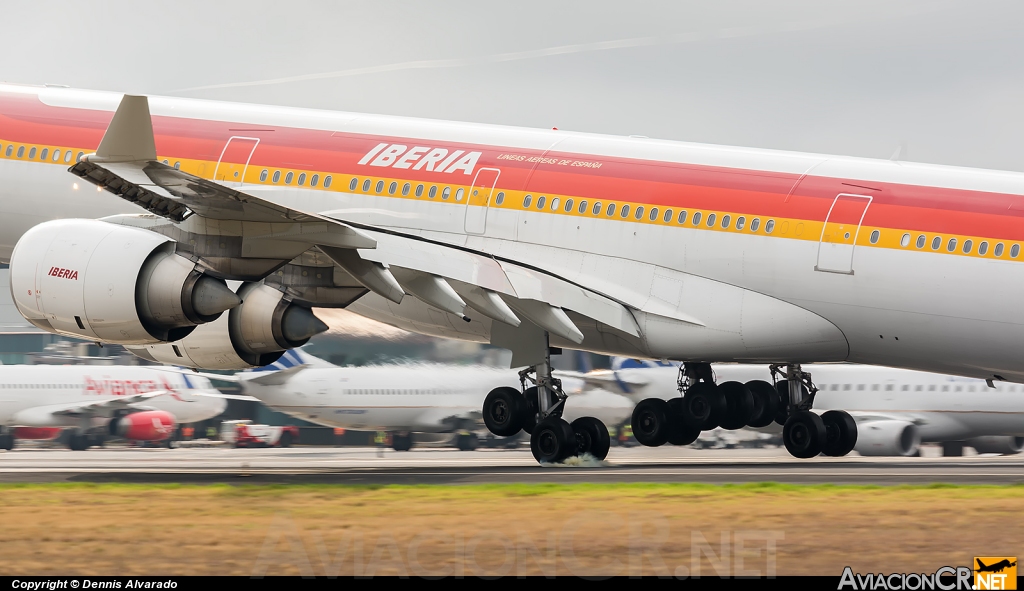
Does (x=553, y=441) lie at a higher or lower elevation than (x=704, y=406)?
lower

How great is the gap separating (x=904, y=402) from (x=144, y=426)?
24.4 metres

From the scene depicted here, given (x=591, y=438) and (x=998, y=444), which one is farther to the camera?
(x=998, y=444)

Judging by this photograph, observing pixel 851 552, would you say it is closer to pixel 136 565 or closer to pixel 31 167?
pixel 136 565

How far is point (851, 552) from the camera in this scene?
10.1 meters

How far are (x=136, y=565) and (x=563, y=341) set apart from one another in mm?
11010

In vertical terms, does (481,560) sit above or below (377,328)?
below

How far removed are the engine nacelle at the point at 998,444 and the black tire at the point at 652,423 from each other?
19749 millimetres

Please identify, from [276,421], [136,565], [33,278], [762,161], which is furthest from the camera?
[276,421]

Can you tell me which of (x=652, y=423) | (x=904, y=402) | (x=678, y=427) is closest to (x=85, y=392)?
(x=652, y=423)

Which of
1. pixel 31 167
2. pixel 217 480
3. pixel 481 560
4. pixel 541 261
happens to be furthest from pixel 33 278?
pixel 481 560

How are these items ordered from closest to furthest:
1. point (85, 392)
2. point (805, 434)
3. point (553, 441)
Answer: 1. point (553, 441)
2. point (805, 434)
3. point (85, 392)

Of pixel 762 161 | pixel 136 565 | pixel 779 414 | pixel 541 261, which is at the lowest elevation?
pixel 136 565

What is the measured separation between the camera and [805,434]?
21.8m

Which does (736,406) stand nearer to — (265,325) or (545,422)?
(545,422)
